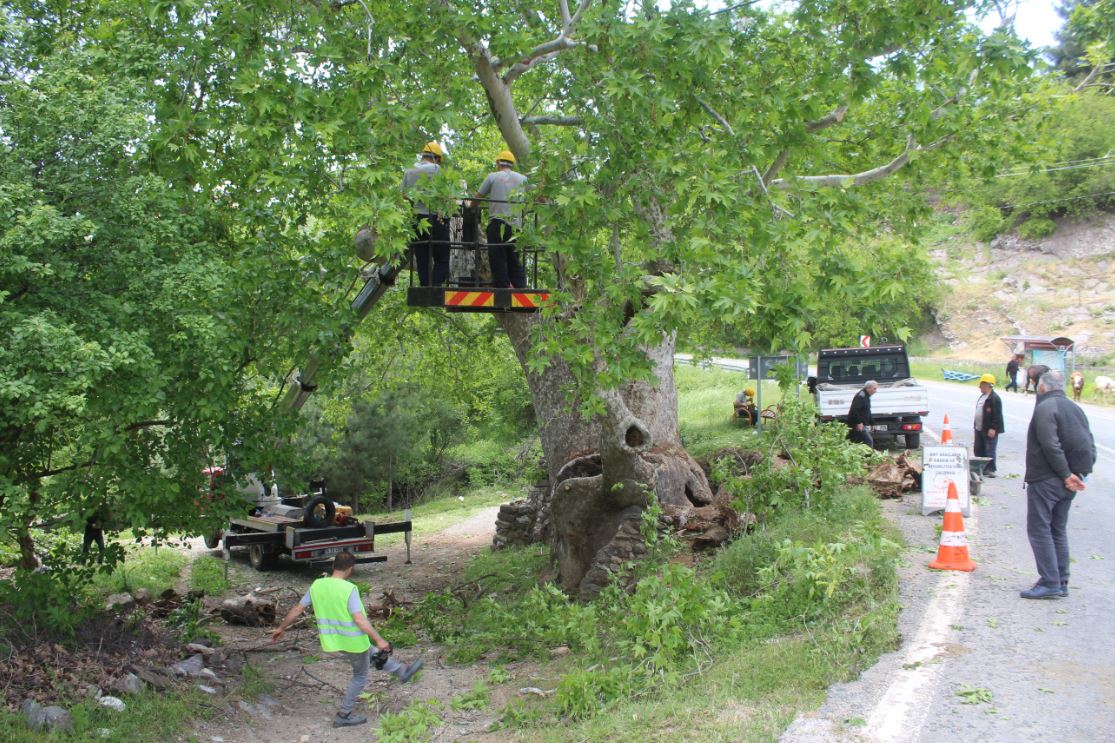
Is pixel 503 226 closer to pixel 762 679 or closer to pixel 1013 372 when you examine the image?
pixel 762 679

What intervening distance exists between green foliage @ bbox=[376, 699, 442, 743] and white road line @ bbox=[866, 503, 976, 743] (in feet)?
11.5

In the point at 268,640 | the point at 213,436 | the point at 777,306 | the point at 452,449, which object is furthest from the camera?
the point at 452,449

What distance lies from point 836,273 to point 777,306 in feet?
1.85

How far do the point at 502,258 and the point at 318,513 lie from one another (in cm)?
830

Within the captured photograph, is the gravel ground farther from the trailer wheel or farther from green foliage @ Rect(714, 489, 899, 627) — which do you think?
the trailer wheel

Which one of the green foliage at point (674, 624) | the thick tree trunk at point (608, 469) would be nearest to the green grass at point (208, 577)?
the thick tree trunk at point (608, 469)

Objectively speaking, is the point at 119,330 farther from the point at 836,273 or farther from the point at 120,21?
the point at 836,273

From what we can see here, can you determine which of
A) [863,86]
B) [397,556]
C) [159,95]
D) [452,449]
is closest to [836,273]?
[863,86]

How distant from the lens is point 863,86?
8859mm

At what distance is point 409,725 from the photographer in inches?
295

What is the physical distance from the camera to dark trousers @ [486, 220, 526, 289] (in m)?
10.1

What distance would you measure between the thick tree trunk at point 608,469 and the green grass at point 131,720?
440 centimetres

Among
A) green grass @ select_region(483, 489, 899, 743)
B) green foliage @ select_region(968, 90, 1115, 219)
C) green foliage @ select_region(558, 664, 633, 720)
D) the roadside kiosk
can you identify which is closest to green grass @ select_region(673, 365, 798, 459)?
green grass @ select_region(483, 489, 899, 743)

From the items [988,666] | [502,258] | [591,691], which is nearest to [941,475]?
[988,666]
